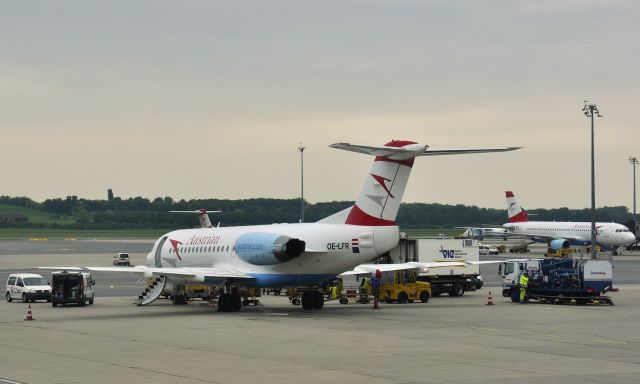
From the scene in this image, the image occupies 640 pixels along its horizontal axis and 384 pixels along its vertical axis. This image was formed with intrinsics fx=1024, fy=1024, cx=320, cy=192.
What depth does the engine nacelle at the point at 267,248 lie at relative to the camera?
157 feet

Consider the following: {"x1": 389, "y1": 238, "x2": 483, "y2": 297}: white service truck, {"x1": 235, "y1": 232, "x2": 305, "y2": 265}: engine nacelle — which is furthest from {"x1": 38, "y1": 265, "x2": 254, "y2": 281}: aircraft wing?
{"x1": 389, "y1": 238, "x2": 483, "y2": 297}: white service truck

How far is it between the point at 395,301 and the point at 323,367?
29163 millimetres

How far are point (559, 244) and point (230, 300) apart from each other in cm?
8165

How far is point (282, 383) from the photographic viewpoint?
2508 cm

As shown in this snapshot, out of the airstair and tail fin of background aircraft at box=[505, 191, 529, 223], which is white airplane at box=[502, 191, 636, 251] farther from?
the airstair

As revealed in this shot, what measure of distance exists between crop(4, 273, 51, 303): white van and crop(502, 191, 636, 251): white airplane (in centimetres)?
7646

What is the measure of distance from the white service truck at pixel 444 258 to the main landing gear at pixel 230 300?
539 inches

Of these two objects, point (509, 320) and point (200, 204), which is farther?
point (200, 204)

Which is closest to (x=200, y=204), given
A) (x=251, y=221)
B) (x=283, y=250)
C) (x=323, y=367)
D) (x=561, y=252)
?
(x=251, y=221)

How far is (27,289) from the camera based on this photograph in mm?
60406

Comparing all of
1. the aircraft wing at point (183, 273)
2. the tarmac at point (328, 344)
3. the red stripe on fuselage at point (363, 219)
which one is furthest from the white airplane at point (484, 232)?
the red stripe on fuselage at point (363, 219)

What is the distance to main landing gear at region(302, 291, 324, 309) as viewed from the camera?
51.8 m

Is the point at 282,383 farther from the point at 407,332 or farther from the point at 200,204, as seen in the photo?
the point at 200,204

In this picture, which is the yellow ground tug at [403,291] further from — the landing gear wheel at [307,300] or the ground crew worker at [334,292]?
the landing gear wheel at [307,300]
